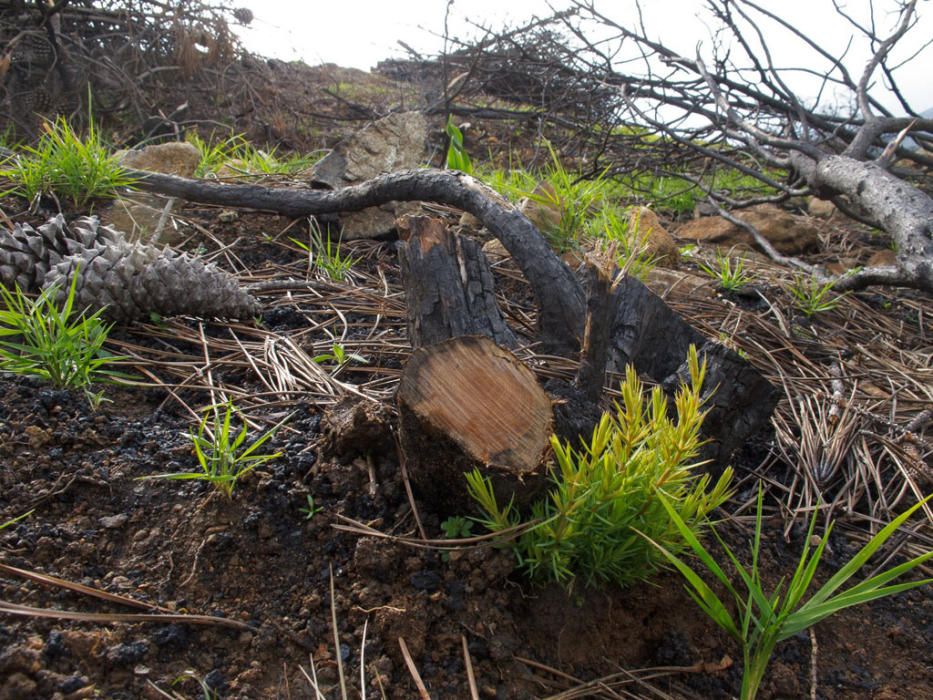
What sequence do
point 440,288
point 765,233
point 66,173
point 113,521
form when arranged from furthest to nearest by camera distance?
point 765,233
point 66,173
point 440,288
point 113,521

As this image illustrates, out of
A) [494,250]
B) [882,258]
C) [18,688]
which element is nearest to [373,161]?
[494,250]

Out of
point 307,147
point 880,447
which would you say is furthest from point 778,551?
point 307,147

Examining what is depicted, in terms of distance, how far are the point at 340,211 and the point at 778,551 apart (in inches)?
80.5

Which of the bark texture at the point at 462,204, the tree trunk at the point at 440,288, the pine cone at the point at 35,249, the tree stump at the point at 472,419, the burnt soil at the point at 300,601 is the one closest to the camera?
the burnt soil at the point at 300,601

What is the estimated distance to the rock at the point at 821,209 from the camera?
478cm

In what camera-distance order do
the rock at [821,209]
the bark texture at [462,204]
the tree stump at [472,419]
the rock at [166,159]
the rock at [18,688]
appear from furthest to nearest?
the rock at [821,209] → the rock at [166,159] → the bark texture at [462,204] → the tree stump at [472,419] → the rock at [18,688]

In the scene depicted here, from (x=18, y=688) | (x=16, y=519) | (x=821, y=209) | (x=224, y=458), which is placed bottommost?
(x=18, y=688)

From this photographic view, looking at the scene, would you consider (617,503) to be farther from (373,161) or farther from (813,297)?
(373,161)

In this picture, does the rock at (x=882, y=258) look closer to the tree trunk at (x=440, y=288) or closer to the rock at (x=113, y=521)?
the tree trunk at (x=440, y=288)

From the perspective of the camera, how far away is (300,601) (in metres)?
1.31

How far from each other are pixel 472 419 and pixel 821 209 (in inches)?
177

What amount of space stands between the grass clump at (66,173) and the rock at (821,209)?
14.6 ft

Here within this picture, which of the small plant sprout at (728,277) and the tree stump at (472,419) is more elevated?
the small plant sprout at (728,277)

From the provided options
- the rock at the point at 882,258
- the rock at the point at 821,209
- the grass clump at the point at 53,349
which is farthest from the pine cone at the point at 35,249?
the rock at the point at 821,209
